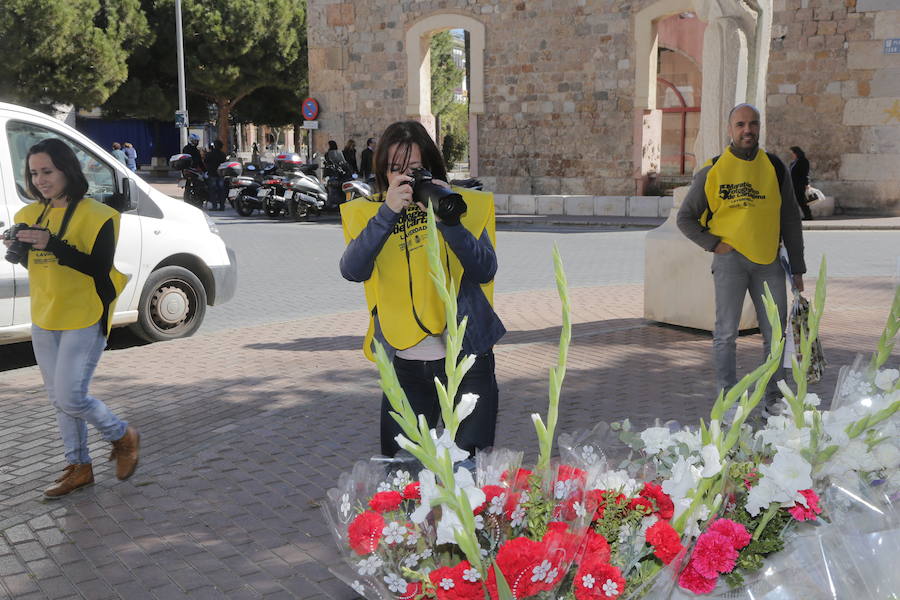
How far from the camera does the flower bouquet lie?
1.68m

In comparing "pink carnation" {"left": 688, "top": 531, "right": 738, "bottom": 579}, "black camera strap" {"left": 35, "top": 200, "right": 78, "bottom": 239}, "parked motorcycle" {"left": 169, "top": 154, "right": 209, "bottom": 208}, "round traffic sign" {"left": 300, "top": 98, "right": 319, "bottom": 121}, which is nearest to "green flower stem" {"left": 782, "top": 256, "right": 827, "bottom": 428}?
"pink carnation" {"left": 688, "top": 531, "right": 738, "bottom": 579}

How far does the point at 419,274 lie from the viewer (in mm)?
3346

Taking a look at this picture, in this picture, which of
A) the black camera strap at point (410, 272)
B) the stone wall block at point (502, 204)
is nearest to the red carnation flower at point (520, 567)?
the black camera strap at point (410, 272)

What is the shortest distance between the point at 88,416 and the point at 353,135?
2436 centimetres

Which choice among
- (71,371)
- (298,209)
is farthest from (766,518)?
(298,209)

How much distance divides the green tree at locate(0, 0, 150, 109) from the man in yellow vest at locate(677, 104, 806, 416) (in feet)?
123

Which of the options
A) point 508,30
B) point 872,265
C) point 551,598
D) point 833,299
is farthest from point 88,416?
point 508,30

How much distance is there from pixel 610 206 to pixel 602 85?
4017 mm

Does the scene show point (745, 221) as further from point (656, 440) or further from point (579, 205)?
point (579, 205)

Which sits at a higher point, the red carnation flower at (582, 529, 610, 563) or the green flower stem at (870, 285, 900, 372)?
the green flower stem at (870, 285, 900, 372)

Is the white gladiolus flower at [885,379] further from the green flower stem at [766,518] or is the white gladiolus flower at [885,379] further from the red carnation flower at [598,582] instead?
the red carnation flower at [598,582]

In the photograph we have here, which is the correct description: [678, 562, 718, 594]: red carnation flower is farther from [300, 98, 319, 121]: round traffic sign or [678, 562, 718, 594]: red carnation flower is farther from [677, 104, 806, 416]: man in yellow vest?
[300, 98, 319, 121]: round traffic sign

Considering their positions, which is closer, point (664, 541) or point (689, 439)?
point (664, 541)

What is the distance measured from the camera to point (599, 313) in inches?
385
